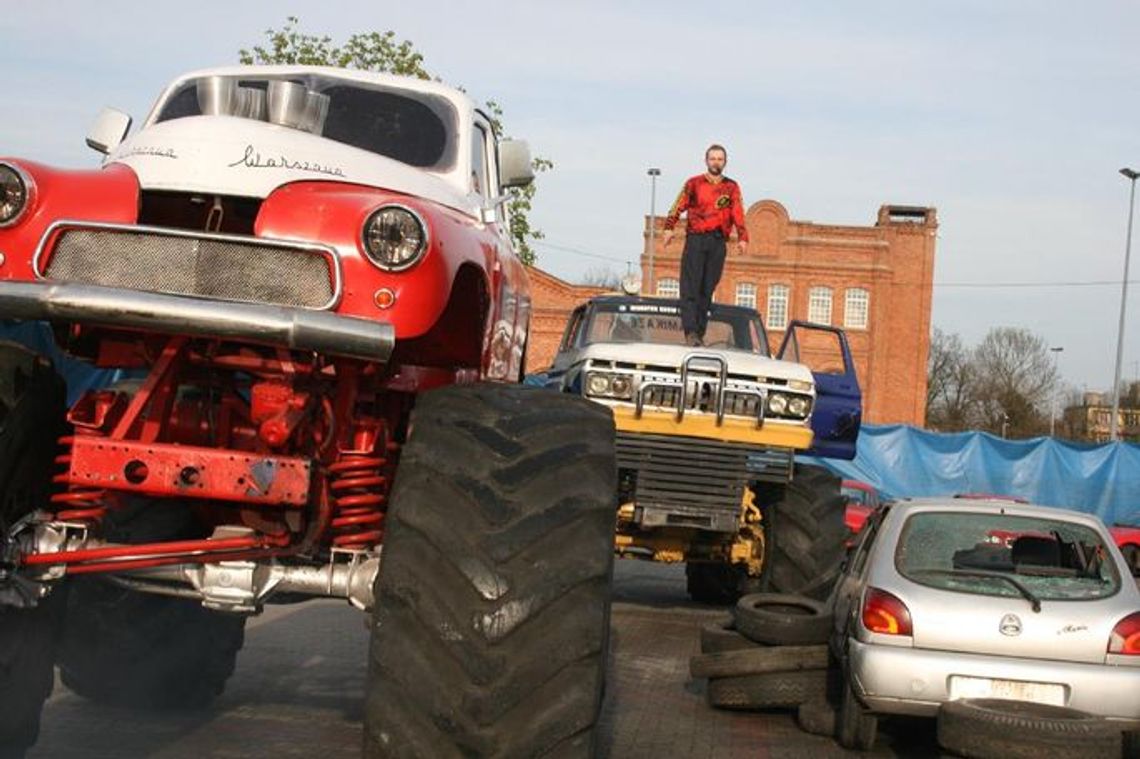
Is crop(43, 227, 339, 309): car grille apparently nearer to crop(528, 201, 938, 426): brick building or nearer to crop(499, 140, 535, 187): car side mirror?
crop(499, 140, 535, 187): car side mirror

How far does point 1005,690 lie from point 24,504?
5.43 metres

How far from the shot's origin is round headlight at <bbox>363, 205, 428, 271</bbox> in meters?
5.46

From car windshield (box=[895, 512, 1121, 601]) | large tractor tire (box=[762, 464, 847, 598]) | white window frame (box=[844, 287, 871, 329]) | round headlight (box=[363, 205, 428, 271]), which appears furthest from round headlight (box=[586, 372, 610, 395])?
white window frame (box=[844, 287, 871, 329])

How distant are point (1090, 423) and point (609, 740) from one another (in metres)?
94.8

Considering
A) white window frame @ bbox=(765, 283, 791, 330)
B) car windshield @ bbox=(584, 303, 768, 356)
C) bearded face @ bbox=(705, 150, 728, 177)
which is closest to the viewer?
car windshield @ bbox=(584, 303, 768, 356)

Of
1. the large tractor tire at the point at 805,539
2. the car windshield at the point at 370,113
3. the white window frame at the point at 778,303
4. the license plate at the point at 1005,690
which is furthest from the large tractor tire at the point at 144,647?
the white window frame at the point at 778,303

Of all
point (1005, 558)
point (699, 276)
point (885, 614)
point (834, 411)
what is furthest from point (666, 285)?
point (885, 614)

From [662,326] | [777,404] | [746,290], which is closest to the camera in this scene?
[777,404]

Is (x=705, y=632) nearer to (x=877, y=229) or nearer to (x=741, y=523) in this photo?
(x=741, y=523)

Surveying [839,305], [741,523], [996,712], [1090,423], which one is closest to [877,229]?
[839,305]

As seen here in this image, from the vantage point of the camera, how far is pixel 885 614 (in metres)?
9.22

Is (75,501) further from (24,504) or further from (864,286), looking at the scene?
(864,286)

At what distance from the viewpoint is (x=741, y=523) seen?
13133mm

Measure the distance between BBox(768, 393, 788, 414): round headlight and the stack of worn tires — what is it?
2.63 meters
